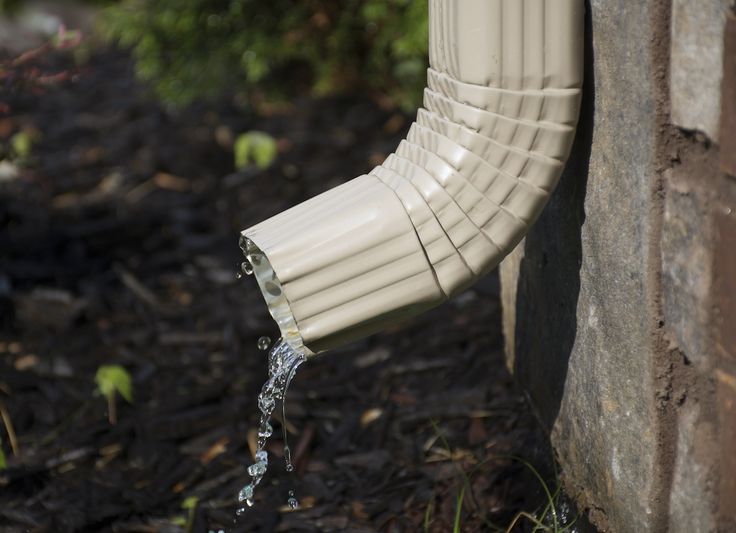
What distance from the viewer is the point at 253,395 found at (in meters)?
2.78

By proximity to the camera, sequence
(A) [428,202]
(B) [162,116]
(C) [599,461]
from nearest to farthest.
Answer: (A) [428,202] < (C) [599,461] < (B) [162,116]

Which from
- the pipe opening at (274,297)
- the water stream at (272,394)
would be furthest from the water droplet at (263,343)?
the pipe opening at (274,297)

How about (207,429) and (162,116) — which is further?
(162,116)

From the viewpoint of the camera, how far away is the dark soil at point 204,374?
90.0 inches

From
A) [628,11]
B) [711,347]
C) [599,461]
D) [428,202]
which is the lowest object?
[599,461]

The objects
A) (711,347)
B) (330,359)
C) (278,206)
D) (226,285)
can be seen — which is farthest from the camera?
(278,206)

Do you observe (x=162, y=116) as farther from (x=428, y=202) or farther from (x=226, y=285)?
(x=428, y=202)

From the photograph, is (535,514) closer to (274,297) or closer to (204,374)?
(274,297)

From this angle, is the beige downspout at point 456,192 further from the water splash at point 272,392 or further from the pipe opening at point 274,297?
the water splash at point 272,392

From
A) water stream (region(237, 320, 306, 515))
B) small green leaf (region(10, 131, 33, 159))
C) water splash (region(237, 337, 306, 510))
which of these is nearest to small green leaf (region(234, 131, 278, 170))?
small green leaf (region(10, 131, 33, 159))

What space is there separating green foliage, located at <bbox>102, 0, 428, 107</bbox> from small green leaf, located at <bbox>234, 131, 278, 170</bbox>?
284mm

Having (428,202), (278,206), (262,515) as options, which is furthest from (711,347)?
(278,206)

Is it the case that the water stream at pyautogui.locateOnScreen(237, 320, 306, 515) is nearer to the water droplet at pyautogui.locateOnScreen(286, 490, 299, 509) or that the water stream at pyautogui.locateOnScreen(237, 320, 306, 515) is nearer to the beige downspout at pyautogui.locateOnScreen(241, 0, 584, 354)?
the water droplet at pyautogui.locateOnScreen(286, 490, 299, 509)

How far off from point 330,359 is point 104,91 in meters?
2.95
